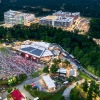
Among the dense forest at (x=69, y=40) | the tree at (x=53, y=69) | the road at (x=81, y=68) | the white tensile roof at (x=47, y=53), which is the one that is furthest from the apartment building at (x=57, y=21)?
the tree at (x=53, y=69)

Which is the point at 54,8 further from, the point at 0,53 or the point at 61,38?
the point at 0,53

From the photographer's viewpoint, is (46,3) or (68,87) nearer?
(68,87)

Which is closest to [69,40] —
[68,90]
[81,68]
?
[81,68]

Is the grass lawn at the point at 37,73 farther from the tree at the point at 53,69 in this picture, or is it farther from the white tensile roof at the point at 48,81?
the white tensile roof at the point at 48,81

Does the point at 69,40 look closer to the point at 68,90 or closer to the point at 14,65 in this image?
the point at 14,65

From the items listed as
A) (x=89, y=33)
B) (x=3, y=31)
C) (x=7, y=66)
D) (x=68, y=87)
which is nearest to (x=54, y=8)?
(x=89, y=33)

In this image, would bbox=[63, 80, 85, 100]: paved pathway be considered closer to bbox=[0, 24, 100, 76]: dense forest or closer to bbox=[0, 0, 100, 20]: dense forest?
bbox=[0, 24, 100, 76]: dense forest
